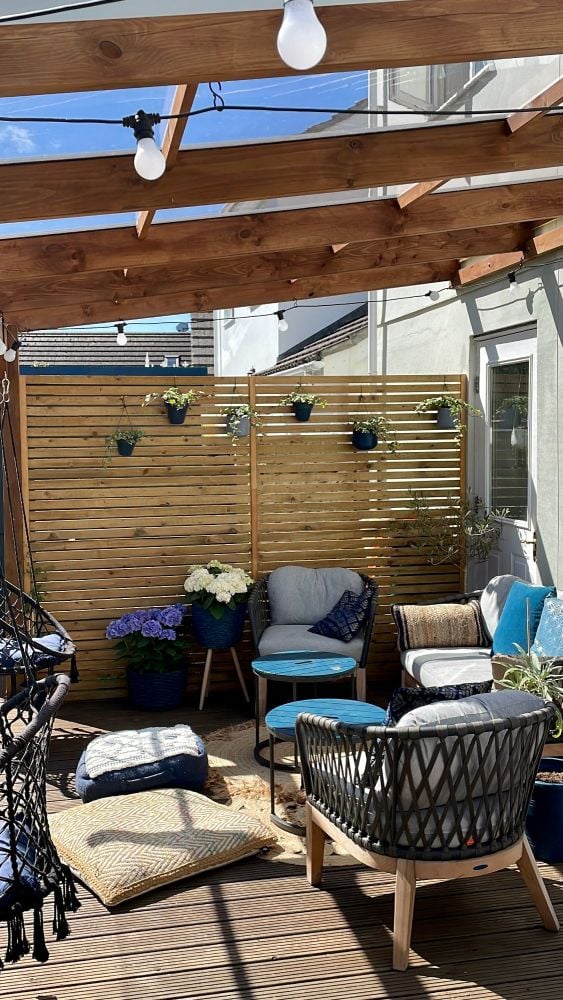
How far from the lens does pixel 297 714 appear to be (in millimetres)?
4363

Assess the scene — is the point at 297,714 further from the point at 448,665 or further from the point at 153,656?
the point at 153,656

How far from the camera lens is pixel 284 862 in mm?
3934

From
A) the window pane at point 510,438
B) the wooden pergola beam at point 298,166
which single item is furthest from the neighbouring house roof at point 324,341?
the wooden pergola beam at point 298,166

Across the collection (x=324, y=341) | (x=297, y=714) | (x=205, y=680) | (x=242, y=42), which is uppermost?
(x=324, y=341)

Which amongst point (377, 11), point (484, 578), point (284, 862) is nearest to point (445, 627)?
point (484, 578)

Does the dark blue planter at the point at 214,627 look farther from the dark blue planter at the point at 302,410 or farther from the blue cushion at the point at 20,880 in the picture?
the blue cushion at the point at 20,880

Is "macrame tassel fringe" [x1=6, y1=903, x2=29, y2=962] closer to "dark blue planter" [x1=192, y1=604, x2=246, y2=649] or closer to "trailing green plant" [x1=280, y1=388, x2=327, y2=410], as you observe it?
"dark blue planter" [x1=192, y1=604, x2=246, y2=649]

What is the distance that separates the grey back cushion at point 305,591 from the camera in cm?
635

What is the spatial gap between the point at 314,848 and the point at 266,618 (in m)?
2.74

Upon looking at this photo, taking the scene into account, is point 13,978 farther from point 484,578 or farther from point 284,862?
point 484,578

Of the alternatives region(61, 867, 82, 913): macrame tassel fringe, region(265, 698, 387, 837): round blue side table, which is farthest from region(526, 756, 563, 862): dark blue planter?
region(61, 867, 82, 913): macrame tassel fringe

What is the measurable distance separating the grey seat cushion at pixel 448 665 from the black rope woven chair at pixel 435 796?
6.04 ft

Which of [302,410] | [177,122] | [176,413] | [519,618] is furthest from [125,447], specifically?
[177,122]

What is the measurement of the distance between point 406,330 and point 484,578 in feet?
8.66
